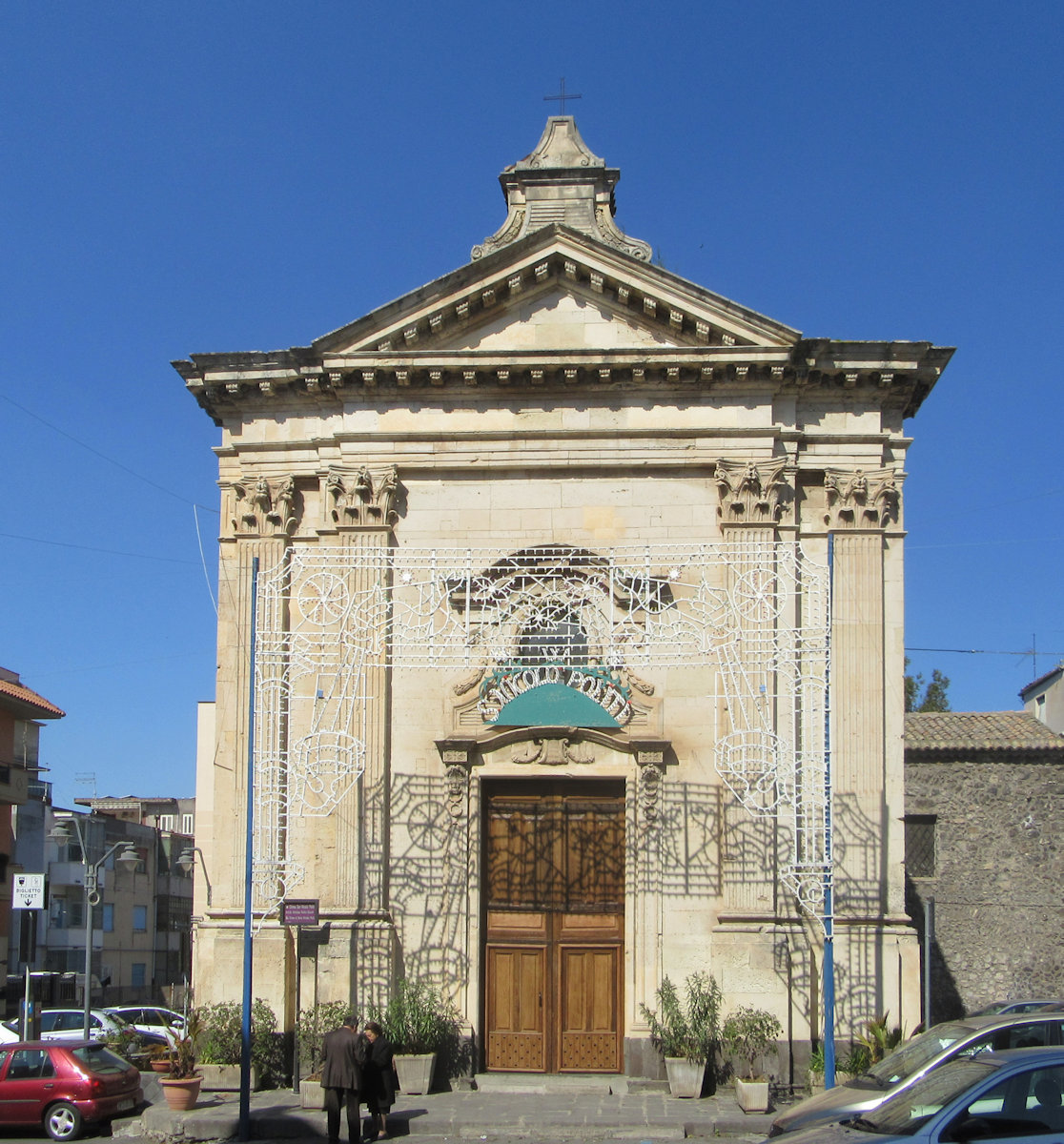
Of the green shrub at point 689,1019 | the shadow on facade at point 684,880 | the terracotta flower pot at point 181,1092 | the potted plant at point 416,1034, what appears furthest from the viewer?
the shadow on facade at point 684,880

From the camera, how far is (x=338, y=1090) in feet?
50.4

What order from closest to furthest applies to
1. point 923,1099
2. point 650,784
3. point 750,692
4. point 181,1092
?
1. point 923,1099
2. point 181,1092
3. point 750,692
4. point 650,784

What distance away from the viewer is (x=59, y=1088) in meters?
16.9

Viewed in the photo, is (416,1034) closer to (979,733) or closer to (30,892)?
(30,892)

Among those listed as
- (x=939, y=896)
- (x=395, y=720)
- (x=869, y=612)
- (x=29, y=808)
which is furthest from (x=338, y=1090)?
(x=29, y=808)

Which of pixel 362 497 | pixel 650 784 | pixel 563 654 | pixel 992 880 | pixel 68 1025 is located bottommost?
pixel 68 1025

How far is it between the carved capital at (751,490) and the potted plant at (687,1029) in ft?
21.0

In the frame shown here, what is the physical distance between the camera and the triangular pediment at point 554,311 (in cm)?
1970

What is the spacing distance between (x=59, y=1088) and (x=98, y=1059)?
2.48 ft

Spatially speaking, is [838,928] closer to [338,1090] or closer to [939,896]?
[338,1090]

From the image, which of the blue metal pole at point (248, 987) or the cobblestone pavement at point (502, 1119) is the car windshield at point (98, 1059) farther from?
the blue metal pole at point (248, 987)

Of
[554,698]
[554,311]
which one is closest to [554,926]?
[554,698]

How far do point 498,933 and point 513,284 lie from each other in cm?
942

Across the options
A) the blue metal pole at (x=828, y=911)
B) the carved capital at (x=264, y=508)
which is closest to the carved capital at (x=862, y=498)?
the blue metal pole at (x=828, y=911)
